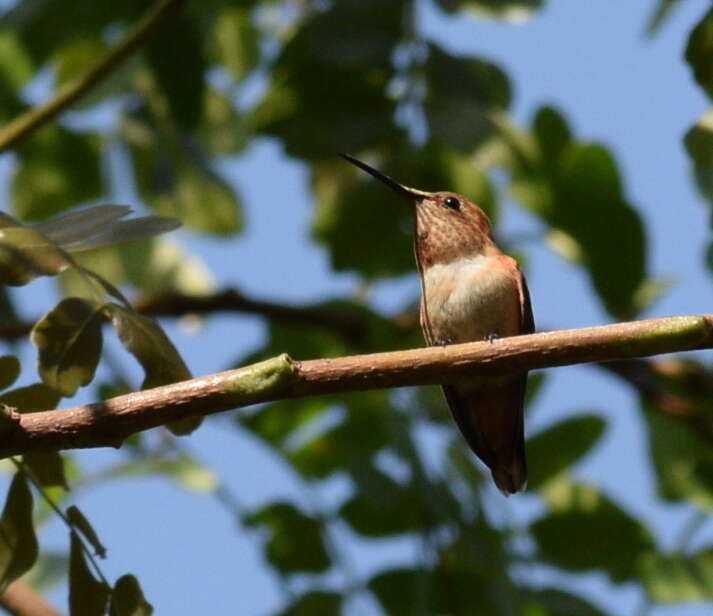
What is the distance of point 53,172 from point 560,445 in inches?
84.2

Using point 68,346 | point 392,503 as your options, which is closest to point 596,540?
point 392,503

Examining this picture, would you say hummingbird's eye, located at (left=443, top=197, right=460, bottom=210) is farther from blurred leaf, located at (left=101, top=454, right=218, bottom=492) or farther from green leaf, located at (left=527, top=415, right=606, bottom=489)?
blurred leaf, located at (left=101, top=454, right=218, bottom=492)

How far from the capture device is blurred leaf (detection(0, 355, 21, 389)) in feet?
7.92

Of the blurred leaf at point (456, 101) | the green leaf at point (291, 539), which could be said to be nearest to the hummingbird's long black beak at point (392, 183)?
the blurred leaf at point (456, 101)

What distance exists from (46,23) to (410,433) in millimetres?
1798

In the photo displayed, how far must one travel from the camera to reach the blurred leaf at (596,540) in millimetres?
4312

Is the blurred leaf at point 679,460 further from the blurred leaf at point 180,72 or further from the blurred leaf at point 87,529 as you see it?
the blurred leaf at point 87,529

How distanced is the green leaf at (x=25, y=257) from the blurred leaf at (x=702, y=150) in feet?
4.37

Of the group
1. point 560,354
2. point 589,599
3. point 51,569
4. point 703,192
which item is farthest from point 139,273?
point 560,354

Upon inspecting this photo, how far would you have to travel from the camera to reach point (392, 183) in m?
4.59

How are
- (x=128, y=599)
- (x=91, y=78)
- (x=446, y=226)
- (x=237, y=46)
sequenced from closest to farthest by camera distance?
1. (x=128, y=599)
2. (x=91, y=78)
3. (x=446, y=226)
4. (x=237, y=46)

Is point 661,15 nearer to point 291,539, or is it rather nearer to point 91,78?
point 91,78

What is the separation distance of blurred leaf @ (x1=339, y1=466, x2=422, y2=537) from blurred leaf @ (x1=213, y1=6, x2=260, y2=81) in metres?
2.18

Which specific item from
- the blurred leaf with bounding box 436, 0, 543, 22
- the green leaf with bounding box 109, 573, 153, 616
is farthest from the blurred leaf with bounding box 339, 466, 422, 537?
the green leaf with bounding box 109, 573, 153, 616
